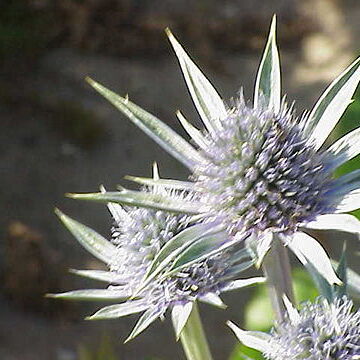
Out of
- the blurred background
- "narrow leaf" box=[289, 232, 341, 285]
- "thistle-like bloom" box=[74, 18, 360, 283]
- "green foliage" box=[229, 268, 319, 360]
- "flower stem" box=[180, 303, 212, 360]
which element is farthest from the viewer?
the blurred background

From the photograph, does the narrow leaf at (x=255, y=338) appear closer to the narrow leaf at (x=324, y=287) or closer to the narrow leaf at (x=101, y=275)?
the narrow leaf at (x=324, y=287)

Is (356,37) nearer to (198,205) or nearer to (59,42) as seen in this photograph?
(59,42)

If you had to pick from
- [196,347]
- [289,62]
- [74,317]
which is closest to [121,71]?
[289,62]

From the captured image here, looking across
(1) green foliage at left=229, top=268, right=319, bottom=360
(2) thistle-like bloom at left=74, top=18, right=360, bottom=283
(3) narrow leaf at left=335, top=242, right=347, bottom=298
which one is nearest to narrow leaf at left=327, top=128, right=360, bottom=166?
(2) thistle-like bloom at left=74, top=18, right=360, bottom=283

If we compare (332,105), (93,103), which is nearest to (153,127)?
(332,105)

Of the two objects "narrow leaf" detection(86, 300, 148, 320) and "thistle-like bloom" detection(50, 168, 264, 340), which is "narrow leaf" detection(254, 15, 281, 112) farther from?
"narrow leaf" detection(86, 300, 148, 320)
